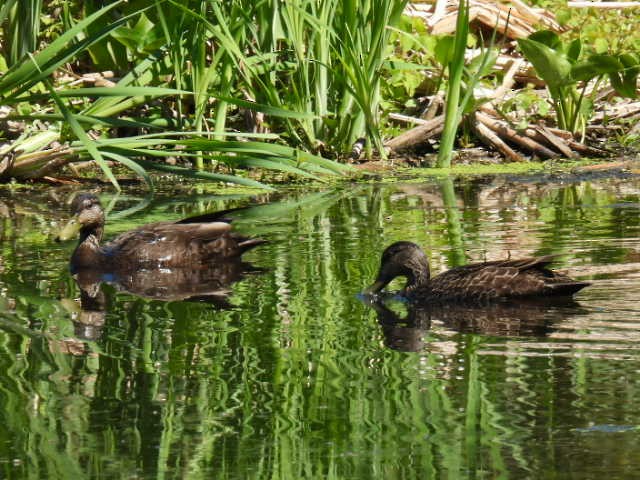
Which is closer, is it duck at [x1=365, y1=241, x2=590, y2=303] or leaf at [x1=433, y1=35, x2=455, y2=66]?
duck at [x1=365, y1=241, x2=590, y2=303]

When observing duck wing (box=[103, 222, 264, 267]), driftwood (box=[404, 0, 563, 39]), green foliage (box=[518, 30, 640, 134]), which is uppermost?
driftwood (box=[404, 0, 563, 39])

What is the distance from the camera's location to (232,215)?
964 cm

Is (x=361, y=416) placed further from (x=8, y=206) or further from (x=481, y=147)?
(x=481, y=147)

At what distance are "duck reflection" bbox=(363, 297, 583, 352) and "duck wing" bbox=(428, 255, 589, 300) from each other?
0.05 m

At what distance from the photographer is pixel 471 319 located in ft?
19.8

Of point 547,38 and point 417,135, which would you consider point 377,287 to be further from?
point 547,38

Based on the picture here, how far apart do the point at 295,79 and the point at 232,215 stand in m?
2.82

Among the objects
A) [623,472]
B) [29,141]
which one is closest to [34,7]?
[29,141]

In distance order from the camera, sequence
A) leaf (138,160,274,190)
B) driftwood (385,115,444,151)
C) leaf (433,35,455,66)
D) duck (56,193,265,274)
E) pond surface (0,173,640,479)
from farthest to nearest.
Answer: leaf (433,35,455,66) < driftwood (385,115,444,151) < duck (56,193,265,274) < leaf (138,160,274,190) < pond surface (0,173,640,479)

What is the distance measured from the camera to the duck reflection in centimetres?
560

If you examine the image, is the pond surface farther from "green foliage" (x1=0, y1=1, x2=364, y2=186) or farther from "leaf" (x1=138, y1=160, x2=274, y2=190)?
"green foliage" (x1=0, y1=1, x2=364, y2=186)

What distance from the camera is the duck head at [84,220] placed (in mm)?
8148

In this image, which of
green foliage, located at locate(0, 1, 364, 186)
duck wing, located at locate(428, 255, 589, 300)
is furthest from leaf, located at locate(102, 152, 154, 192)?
duck wing, located at locate(428, 255, 589, 300)

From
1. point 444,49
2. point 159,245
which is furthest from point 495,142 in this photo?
A: point 159,245
